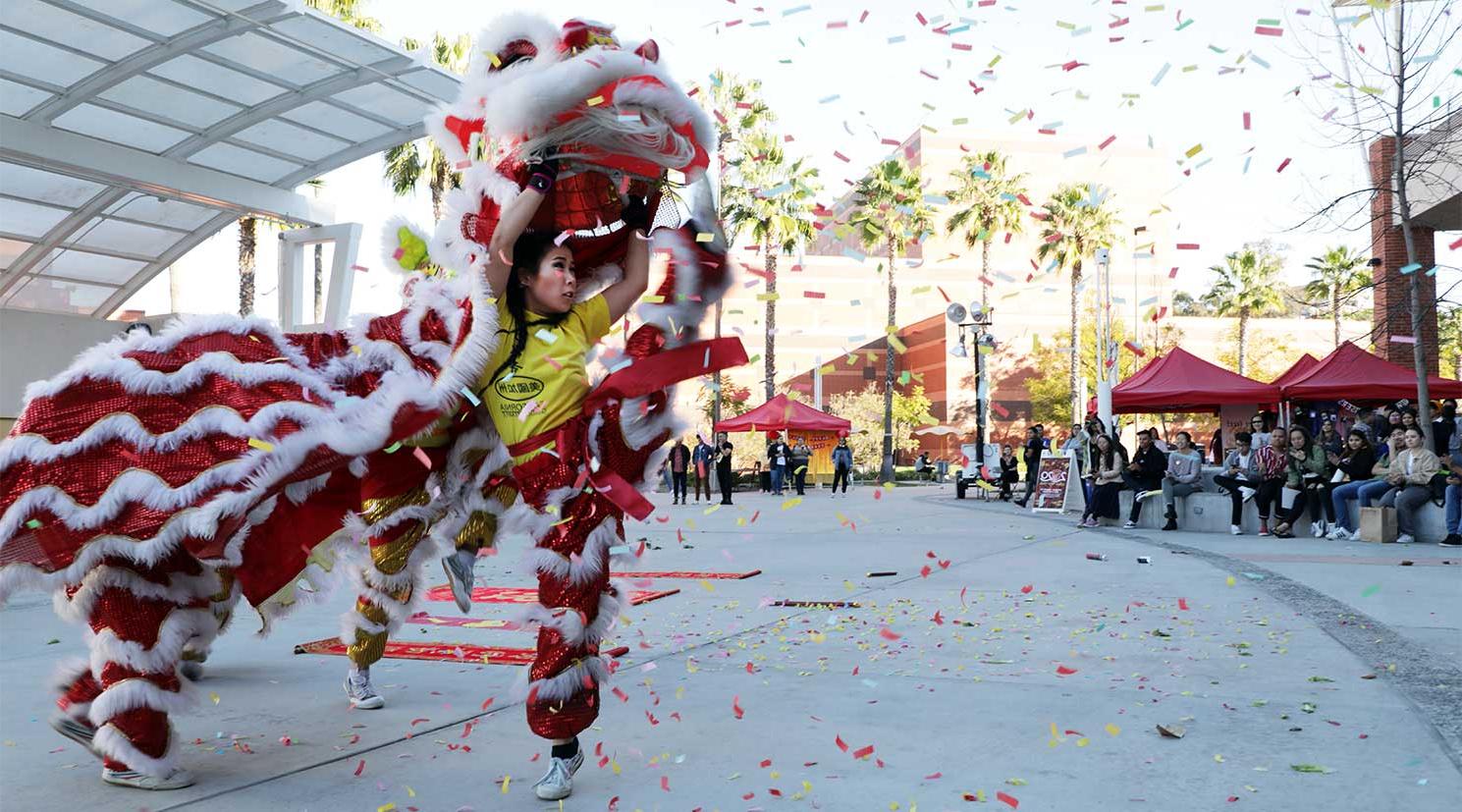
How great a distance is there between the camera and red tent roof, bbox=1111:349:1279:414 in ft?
60.7

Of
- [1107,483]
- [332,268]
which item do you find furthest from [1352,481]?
[332,268]

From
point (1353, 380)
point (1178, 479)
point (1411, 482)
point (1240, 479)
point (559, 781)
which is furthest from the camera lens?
point (1353, 380)

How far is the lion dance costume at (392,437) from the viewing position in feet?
9.87

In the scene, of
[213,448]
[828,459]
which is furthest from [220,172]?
[828,459]

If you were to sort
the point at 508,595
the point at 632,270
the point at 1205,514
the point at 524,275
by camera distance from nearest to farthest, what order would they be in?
the point at 524,275 < the point at 632,270 < the point at 508,595 < the point at 1205,514

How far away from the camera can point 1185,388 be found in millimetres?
18797

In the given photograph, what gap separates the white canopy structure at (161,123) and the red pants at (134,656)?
9838mm

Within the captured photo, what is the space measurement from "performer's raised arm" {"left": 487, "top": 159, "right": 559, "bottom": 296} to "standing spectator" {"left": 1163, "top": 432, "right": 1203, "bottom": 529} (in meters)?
12.3

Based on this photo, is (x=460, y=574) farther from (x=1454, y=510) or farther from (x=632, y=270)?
(x=1454, y=510)

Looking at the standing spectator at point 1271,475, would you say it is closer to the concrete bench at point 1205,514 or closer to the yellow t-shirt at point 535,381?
the concrete bench at point 1205,514

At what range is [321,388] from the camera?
3277 mm

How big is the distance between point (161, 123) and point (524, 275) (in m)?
12.5

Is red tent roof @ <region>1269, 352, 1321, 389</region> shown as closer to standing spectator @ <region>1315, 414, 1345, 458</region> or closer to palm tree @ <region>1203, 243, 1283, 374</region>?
standing spectator @ <region>1315, 414, 1345, 458</region>

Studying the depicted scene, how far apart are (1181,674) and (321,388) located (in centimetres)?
331
